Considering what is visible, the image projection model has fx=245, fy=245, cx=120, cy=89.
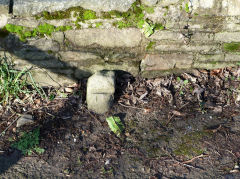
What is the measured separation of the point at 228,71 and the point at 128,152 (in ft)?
5.98

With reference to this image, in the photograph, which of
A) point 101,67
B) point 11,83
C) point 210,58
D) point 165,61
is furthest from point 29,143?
point 210,58

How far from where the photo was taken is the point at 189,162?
2.39m

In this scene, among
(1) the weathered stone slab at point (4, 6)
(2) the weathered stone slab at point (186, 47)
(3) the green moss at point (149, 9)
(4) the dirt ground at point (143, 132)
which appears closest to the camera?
(4) the dirt ground at point (143, 132)

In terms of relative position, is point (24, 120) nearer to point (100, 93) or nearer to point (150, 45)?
point (100, 93)

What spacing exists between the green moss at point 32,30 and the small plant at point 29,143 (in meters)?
1.08

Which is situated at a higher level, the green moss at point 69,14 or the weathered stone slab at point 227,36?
the green moss at point 69,14

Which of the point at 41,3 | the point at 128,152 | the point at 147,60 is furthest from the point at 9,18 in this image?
the point at 128,152

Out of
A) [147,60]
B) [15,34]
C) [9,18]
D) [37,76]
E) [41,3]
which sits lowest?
[37,76]

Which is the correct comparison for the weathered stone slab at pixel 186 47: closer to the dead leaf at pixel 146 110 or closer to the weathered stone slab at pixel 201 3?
the weathered stone slab at pixel 201 3

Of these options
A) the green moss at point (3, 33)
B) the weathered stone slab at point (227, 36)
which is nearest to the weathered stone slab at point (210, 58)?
the weathered stone slab at point (227, 36)

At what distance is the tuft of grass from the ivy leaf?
93 cm

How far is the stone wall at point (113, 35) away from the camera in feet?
9.03

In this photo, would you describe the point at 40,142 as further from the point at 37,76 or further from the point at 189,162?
the point at 189,162

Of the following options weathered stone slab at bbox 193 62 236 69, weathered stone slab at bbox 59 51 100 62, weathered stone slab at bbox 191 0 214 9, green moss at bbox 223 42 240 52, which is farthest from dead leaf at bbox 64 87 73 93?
green moss at bbox 223 42 240 52
